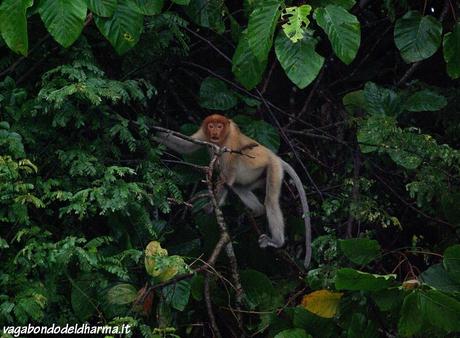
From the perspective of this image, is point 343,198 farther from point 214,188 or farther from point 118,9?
point 118,9

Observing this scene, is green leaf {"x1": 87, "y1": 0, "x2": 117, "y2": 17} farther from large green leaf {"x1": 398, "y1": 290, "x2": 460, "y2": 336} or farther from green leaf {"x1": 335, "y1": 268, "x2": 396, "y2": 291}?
large green leaf {"x1": 398, "y1": 290, "x2": 460, "y2": 336}

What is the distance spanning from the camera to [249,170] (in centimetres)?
720

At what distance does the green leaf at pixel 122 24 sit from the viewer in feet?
16.0

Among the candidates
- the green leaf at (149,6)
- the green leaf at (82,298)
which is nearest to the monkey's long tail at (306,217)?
the green leaf at (82,298)

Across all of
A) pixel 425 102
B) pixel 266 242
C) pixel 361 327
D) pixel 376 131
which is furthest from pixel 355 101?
pixel 361 327

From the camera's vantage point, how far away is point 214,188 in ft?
18.1

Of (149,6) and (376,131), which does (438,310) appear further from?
(149,6)

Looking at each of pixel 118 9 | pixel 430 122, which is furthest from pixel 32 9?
pixel 430 122

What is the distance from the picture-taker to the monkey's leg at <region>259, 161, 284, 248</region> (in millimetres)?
6953

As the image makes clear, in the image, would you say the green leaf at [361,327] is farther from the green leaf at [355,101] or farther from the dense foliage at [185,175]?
the green leaf at [355,101]

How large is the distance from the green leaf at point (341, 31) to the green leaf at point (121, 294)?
77.0 inches

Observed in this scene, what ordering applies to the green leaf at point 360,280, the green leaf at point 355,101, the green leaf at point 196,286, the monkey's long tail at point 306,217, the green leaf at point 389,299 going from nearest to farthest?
1. the green leaf at point 360,280
2. the green leaf at point 389,299
3. the green leaf at point 196,286
4. the monkey's long tail at point 306,217
5. the green leaf at point 355,101

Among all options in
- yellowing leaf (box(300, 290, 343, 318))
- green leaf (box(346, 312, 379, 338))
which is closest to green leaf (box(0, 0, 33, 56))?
yellowing leaf (box(300, 290, 343, 318))

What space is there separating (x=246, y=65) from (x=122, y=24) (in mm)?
1008
